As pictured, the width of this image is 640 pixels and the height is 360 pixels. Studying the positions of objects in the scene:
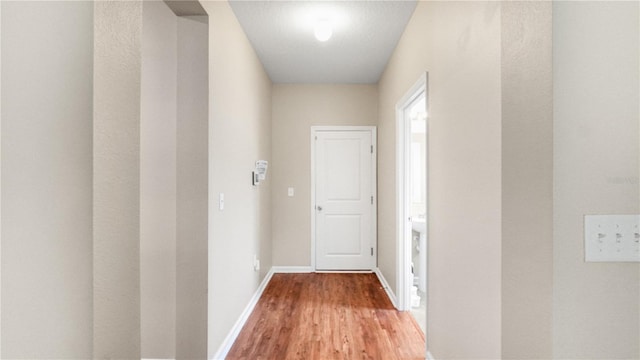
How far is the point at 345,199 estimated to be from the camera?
471cm

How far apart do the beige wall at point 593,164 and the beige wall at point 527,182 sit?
0.07 ft

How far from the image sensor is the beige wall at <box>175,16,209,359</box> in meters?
2.07

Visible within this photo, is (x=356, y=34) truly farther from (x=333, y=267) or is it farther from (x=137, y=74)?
(x=333, y=267)

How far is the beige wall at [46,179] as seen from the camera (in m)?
0.69

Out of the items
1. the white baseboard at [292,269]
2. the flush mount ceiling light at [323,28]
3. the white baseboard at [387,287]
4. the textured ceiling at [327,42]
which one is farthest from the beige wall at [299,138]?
the flush mount ceiling light at [323,28]

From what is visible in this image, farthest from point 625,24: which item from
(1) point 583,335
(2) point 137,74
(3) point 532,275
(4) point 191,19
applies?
(4) point 191,19

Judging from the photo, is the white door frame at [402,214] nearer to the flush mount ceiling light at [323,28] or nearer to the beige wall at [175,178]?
the flush mount ceiling light at [323,28]

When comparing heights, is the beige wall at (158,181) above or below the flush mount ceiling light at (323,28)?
below

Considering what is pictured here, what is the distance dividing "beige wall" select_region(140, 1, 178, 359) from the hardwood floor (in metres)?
0.59

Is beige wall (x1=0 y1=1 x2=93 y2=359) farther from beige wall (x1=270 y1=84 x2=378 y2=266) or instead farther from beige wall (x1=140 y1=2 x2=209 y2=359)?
beige wall (x1=270 y1=84 x2=378 y2=266)

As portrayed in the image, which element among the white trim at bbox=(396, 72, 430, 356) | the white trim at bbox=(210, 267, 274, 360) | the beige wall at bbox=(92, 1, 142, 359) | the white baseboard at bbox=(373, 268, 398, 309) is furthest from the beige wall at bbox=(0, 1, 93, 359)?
the white baseboard at bbox=(373, 268, 398, 309)

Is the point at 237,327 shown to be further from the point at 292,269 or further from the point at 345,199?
the point at 345,199

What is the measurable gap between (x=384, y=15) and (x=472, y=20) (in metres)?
1.31

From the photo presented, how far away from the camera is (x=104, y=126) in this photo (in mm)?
1043
